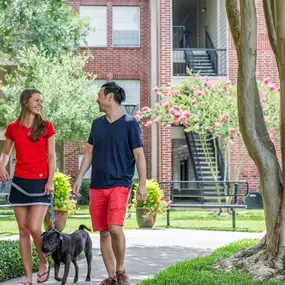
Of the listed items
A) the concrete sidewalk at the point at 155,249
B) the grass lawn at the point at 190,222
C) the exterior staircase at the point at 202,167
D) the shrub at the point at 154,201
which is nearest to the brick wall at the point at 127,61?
the exterior staircase at the point at 202,167

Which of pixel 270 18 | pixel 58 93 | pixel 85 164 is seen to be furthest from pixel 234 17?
pixel 58 93

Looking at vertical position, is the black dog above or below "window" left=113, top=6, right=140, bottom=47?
below

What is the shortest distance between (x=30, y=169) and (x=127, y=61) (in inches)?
939

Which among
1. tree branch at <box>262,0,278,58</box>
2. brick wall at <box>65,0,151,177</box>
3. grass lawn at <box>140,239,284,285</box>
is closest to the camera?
grass lawn at <box>140,239,284,285</box>

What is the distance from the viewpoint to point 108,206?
24.4 ft

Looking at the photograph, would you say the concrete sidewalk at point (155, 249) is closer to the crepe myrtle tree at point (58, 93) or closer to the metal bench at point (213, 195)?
the metal bench at point (213, 195)

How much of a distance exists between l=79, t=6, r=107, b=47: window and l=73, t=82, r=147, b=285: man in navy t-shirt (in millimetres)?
23624

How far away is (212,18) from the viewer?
1267 inches

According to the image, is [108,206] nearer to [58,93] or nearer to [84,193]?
[58,93]

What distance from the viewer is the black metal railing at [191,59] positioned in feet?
96.0

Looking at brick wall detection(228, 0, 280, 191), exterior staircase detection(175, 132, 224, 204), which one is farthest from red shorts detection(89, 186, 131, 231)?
brick wall detection(228, 0, 280, 191)

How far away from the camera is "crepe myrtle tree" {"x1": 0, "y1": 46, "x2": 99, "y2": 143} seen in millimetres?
25062

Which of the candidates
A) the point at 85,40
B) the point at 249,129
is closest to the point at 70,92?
the point at 85,40

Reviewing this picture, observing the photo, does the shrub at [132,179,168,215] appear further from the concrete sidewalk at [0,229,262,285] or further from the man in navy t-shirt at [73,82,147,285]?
the man in navy t-shirt at [73,82,147,285]
